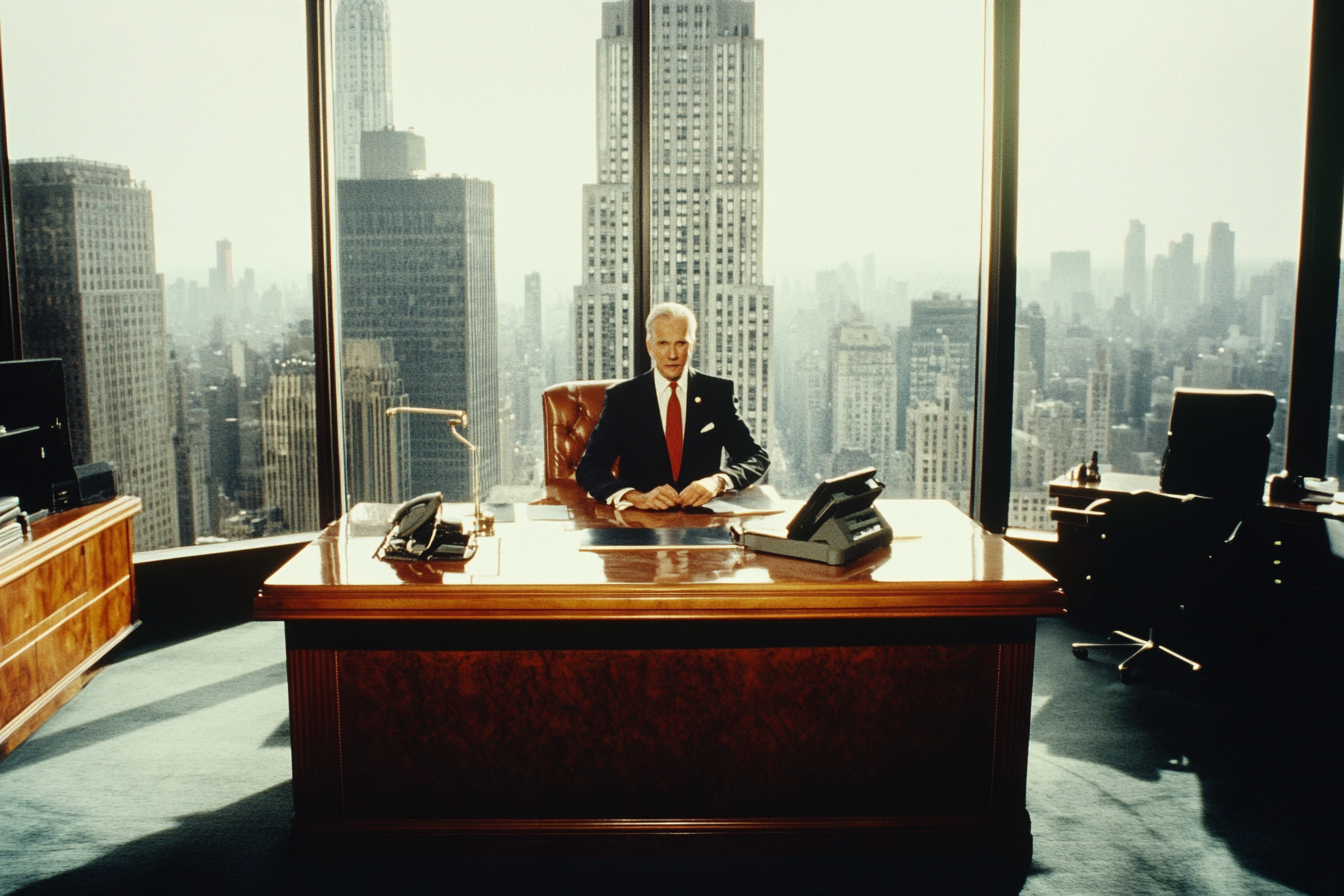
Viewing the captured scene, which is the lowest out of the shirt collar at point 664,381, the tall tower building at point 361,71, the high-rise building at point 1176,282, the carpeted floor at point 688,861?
the carpeted floor at point 688,861

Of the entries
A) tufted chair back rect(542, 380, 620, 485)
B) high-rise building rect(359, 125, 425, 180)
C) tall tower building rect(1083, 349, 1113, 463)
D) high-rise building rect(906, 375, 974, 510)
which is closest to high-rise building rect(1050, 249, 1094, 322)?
tall tower building rect(1083, 349, 1113, 463)

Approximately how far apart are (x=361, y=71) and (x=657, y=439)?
2.29 metres

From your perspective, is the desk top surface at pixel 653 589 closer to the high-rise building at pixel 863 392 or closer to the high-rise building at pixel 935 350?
the high-rise building at pixel 863 392

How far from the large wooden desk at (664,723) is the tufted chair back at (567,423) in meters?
1.27

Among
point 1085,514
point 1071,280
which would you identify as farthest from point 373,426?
point 1071,280

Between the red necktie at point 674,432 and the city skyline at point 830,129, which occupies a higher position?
the city skyline at point 830,129

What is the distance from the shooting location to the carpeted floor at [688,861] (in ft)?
7.49

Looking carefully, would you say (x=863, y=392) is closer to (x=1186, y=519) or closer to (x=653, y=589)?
(x=1186, y=519)

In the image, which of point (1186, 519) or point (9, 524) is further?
point (1186, 519)

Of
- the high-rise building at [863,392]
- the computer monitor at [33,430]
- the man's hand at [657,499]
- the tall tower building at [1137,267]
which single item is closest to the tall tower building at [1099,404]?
the tall tower building at [1137,267]

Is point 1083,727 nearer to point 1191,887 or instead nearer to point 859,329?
point 1191,887

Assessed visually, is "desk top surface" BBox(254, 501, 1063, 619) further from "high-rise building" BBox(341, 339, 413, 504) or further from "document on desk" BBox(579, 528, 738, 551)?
"high-rise building" BBox(341, 339, 413, 504)

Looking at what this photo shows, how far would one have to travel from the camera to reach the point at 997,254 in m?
4.39

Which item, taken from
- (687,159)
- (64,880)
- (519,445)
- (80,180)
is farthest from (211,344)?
(64,880)
